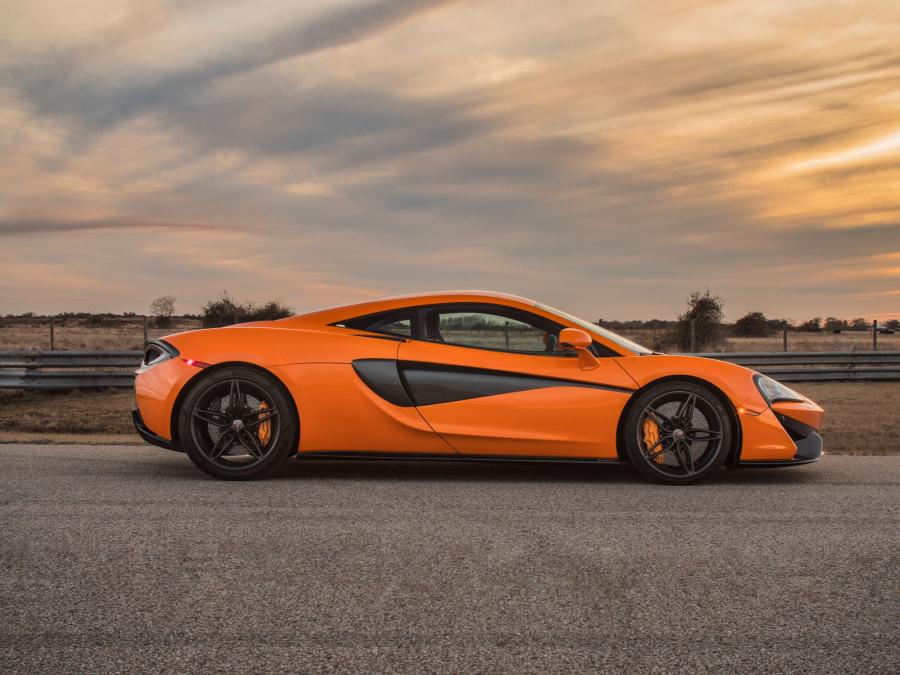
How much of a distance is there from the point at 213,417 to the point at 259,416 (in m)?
0.33

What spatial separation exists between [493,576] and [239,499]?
2.18 metres

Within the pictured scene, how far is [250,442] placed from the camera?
5.85 meters

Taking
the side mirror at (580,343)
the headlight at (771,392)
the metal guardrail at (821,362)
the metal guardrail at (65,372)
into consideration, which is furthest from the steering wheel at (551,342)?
the metal guardrail at (821,362)

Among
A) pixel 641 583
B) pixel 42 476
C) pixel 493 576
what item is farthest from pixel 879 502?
pixel 42 476

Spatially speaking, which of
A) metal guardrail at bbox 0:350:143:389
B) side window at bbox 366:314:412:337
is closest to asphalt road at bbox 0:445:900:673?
side window at bbox 366:314:412:337

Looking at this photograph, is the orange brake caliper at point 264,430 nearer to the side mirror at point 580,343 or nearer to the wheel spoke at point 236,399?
the wheel spoke at point 236,399

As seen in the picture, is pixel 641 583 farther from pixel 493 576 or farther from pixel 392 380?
pixel 392 380

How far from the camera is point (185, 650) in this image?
275 cm

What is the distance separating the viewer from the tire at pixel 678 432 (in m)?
5.73

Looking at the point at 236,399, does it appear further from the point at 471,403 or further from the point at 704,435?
the point at 704,435

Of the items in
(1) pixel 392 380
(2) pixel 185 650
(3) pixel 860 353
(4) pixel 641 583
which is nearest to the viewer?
(2) pixel 185 650

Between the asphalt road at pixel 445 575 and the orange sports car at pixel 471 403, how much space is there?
239 millimetres

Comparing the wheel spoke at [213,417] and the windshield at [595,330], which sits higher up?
the windshield at [595,330]

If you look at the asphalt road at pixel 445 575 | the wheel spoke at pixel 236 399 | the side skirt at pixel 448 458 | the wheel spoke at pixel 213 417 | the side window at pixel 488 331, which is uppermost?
the side window at pixel 488 331
